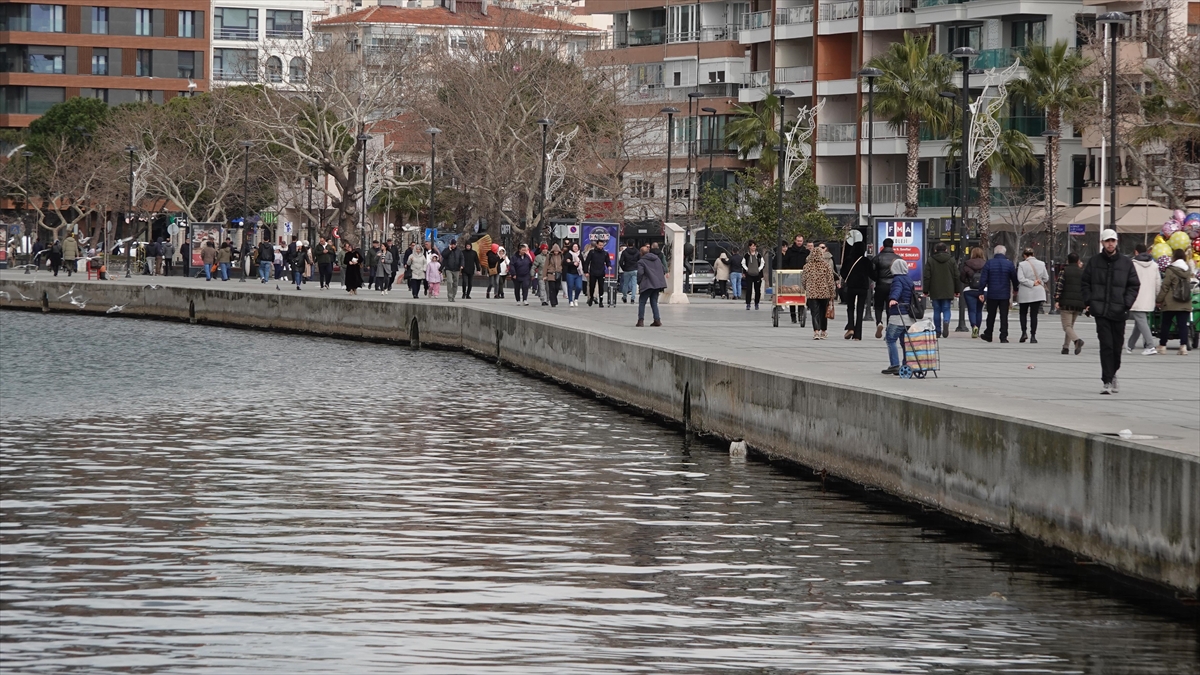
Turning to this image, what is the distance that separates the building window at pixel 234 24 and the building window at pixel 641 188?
223 feet

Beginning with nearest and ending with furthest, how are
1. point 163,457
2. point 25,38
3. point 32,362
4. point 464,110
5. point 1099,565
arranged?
point 1099,565
point 163,457
point 32,362
point 464,110
point 25,38

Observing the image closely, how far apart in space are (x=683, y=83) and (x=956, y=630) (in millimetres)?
92710

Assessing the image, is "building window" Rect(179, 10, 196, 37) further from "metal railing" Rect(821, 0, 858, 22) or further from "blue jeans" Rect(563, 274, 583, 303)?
"blue jeans" Rect(563, 274, 583, 303)

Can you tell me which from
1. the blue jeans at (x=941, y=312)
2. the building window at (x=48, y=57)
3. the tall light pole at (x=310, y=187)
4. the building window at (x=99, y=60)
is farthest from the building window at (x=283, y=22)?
the blue jeans at (x=941, y=312)

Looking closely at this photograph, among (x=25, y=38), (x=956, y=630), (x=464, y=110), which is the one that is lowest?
(x=956, y=630)

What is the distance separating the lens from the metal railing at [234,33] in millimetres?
151625

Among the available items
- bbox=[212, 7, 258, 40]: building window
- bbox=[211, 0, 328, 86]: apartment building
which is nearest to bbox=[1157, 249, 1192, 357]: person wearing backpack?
bbox=[211, 0, 328, 86]: apartment building

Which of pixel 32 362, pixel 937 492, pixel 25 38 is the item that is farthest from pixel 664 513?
pixel 25 38

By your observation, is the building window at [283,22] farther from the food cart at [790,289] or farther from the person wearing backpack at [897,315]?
the person wearing backpack at [897,315]

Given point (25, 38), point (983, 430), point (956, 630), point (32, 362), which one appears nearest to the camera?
point (956, 630)

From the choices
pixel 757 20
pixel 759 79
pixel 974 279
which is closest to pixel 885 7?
pixel 759 79

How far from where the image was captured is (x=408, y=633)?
1138 centimetres

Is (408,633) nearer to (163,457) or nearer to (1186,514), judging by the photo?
(1186,514)

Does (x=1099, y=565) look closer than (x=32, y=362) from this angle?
Yes
